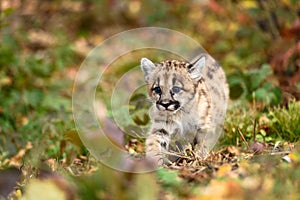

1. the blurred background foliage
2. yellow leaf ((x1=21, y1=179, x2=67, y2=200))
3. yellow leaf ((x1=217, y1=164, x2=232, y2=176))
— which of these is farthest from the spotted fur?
yellow leaf ((x1=21, y1=179, x2=67, y2=200))

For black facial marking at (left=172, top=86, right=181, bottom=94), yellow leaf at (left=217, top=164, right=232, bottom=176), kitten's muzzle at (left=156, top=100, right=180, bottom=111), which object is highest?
black facial marking at (left=172, top=86, right=181, bottom=94)

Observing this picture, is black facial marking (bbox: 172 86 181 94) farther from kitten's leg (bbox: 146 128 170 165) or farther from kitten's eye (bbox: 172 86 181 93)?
kitten's leg (bbox: 146 128 170 165)

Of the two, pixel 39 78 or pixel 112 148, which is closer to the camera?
pixel 112 148

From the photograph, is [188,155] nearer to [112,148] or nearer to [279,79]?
[112,148]

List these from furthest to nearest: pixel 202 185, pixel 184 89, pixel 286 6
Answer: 1. pixel 286 6
2. pixel 184 89
3. pixel 202 185

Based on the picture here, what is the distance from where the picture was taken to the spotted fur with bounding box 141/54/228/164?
5176mm

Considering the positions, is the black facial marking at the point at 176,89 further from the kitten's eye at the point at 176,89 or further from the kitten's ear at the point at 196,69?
the kitten's ear at the point at 196,69

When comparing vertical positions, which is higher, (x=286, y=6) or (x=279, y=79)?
(x=286, y=6)

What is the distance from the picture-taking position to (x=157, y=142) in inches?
213

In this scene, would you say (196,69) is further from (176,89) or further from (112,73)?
(112,73)

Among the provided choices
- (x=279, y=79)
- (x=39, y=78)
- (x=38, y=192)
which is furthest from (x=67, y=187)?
(x=39, y=78)

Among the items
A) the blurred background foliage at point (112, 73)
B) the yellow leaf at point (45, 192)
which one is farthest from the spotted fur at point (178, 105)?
the yellow leaf at point (45, 192)

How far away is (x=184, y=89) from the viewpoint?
5258 millimetres

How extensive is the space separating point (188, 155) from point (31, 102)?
10.8 ft
